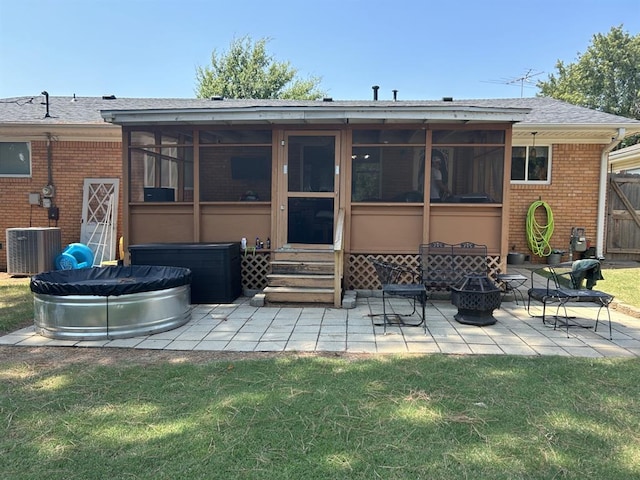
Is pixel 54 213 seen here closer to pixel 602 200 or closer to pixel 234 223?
pixel 234 223

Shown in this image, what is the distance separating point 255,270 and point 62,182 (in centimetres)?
554

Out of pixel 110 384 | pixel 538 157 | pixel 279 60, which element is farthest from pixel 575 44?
pixel 110 384

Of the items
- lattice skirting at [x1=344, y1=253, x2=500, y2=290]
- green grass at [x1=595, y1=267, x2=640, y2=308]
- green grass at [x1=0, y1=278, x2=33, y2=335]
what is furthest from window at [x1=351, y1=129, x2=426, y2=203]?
green grass at [x1=0, y1=278, x2=33, y2=335]

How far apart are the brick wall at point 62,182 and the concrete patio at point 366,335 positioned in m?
5.21

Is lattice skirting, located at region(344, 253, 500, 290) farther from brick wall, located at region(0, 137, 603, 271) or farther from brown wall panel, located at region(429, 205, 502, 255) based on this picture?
brick wall, located at region(0, 137, 603, 271)

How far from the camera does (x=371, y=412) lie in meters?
2.71

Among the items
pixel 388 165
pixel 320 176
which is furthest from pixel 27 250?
pixel 388 165

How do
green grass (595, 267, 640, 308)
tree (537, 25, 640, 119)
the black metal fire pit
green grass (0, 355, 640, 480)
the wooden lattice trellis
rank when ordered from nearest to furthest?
green grass (0, 355, 640, 480)
the black metal fire pit
green grass (595, 267, 640, 308)
the wooden lattice trellis
tree (537, 25, 640, 119)

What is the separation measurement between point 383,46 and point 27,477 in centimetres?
2322

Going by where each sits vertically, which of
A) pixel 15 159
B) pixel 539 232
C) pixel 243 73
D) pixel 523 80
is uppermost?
pixel 243 73

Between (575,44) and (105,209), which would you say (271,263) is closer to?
(105,209)

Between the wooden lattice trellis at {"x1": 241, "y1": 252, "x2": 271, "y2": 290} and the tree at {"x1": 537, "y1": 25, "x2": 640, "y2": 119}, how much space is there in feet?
85.3

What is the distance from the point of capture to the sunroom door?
6.67m

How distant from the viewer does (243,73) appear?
2439cm
